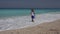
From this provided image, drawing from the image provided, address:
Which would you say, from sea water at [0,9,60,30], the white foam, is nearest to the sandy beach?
the white foam

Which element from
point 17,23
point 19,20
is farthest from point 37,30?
point 19,20

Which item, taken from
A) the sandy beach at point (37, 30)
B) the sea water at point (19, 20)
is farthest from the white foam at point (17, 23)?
the sandy beach at point (37, 30)

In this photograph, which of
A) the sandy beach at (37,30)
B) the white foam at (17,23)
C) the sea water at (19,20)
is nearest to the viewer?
the sandy beach at (37,30)

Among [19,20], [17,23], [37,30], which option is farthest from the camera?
[19,20]

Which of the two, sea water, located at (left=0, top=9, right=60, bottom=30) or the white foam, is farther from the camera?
sea water, located at (left=0, top=9, right=60, bottom=30)

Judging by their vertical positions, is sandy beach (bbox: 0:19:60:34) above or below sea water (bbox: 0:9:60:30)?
below

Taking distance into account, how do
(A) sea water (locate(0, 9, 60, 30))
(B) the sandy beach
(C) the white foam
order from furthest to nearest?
(A) sea water (locate(0, 9, 60, 30))
(C) the white foam
(B) the sandy beach

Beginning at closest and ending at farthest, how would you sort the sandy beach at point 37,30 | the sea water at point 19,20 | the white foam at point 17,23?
the sandy beach at point 37,30, the white foam at point 17,23, the sea water at point 19,20

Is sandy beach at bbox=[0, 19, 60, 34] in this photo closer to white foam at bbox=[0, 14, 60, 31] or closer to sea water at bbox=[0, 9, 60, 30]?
white foam at bbox=[0, 14, 60, 31]

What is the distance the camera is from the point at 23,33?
6008 millimetres

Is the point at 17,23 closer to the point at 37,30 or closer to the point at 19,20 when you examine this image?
the point at 19,20

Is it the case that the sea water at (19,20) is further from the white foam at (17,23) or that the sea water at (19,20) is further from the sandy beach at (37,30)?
A: the sandy beach at (37,30)

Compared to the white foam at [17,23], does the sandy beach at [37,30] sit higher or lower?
lower

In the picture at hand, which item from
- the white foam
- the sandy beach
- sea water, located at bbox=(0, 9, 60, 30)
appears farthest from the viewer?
sea water, located at bbox=(0, 9, 60, 30)
